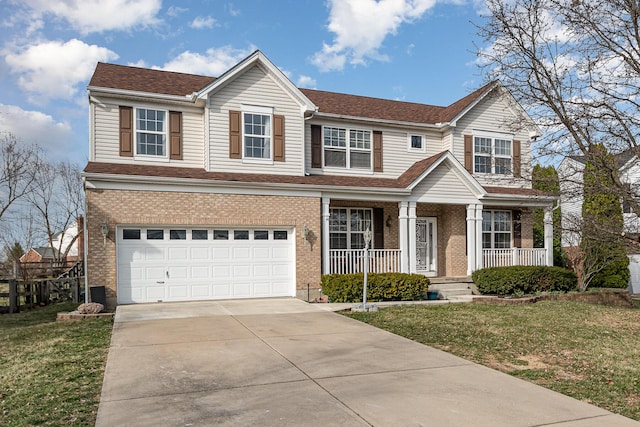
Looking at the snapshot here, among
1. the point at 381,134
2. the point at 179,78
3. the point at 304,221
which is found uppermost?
the point at 179,78

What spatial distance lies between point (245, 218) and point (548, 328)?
8578 millimetres

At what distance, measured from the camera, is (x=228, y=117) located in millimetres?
15250

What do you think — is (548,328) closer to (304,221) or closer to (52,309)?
(304,221)

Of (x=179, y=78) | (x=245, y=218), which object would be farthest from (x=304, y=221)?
(x=179, y=78)

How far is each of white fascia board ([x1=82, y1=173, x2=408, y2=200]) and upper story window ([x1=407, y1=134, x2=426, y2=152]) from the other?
2933 millimetres

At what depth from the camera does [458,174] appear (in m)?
17.5

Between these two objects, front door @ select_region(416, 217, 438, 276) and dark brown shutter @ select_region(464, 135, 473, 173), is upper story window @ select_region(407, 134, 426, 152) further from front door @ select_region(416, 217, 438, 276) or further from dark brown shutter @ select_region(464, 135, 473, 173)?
front door @ select_region(416, 217, 438, 276)

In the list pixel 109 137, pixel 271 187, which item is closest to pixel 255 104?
pixel 271 187

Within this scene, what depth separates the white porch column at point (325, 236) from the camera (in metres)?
15.7

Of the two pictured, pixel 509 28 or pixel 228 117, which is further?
pixel 228 117

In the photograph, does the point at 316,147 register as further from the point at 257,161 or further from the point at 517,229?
the point at 517,229

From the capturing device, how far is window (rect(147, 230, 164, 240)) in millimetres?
13828

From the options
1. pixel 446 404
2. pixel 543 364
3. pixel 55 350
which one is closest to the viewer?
pixel 446 404

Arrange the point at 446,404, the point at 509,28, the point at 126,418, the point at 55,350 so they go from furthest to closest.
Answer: the point at 509,28, the point at 55,350, the point at 446,404, the point at 126,418
